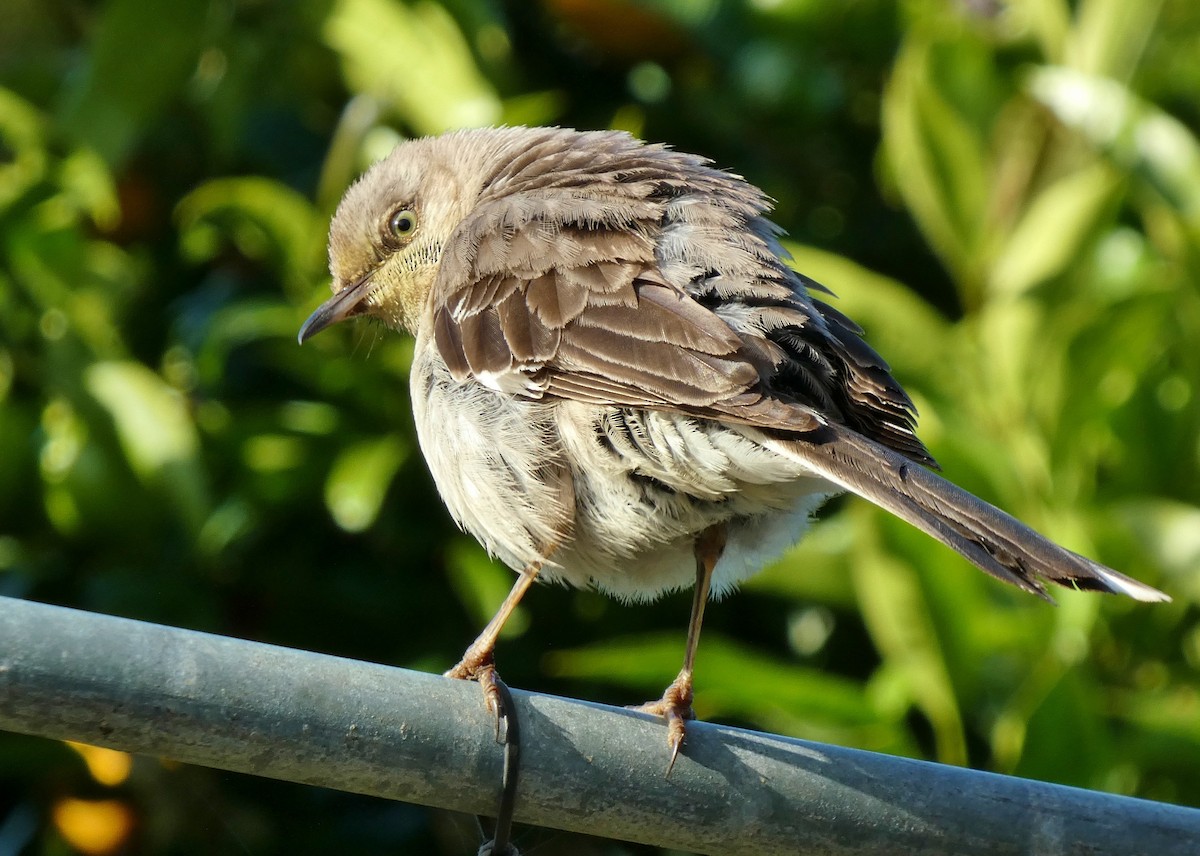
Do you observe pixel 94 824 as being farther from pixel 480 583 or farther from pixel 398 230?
pixel 398 230

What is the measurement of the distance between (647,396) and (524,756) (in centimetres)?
105

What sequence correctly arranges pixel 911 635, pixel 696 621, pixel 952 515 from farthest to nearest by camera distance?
pixel 911 635 < pixel 696 621 < pixel 952 515

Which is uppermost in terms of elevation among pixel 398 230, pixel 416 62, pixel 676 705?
pixel 416 62

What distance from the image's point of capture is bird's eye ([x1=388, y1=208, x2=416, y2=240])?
4652 mm

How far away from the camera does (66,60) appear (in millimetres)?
5629

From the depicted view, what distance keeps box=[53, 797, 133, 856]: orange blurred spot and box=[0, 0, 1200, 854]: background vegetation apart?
→ 0.04ft

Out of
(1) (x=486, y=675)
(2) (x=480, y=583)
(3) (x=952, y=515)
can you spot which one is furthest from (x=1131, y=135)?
(1) (x=486, y=675)

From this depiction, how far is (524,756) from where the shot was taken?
97.0 inches

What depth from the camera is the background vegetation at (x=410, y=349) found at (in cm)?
445

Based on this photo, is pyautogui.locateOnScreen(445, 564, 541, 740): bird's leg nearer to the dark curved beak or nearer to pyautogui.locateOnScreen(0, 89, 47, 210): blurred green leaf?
the dark curved beak

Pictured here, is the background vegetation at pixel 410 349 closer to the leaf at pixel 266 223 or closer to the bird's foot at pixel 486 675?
the leaf at pixel 266 223

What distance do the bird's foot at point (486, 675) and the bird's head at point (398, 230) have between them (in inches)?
54.9

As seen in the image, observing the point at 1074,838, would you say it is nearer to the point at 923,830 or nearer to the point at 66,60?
the point at 923,830

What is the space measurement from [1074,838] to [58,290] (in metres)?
3.60
